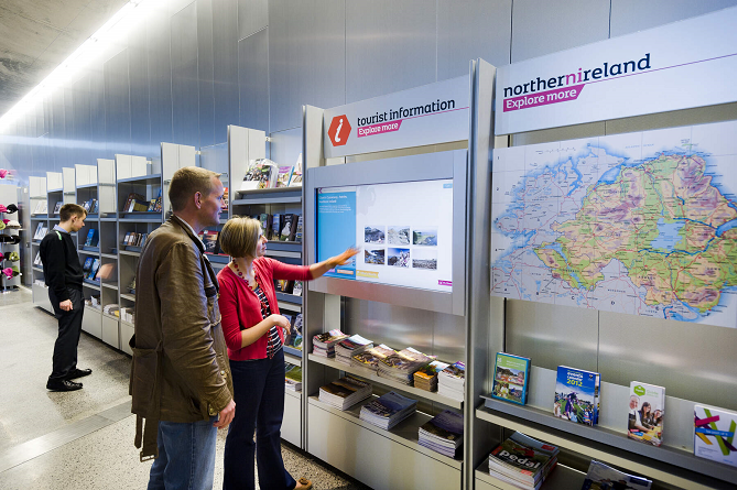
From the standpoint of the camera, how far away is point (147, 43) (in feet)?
18.5

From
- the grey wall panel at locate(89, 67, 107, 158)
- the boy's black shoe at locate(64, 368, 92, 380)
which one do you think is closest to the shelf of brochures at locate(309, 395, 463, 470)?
the boy's black shoe at locate(64, 368, 92, 380)

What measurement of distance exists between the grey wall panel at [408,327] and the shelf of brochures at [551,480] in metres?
0.71

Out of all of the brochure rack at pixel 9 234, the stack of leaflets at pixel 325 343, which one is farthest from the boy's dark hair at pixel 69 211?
the brochure rack at pixel 9 234

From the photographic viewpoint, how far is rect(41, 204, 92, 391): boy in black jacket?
423 cm

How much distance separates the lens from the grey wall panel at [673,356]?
5.78 ft

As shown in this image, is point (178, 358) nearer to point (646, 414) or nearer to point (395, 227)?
point (395, 227)

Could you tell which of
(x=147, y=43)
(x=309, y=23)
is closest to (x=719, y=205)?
(x=309, y=23)

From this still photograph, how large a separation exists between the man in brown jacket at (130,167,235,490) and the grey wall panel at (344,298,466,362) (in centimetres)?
149

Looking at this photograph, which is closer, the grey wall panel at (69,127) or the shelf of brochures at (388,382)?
the shelf of brochures at (388,382)

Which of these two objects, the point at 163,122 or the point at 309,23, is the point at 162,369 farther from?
the point at 163,122

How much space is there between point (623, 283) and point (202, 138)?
4.70m

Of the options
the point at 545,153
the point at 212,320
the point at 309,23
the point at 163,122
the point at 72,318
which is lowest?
the point at 72,318

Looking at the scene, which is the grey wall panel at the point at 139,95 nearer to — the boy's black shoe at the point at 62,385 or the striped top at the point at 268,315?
the boy's black shoe at the point at 62,385

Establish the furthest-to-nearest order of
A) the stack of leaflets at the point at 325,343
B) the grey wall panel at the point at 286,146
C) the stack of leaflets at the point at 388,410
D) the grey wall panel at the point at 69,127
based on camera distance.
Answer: the grey wall panel at the point at 69,127, the grey wall panel at the point at 286,146, the stack of leaflets at the point at 325,343, the stack of leaflets at the point at 388,410
